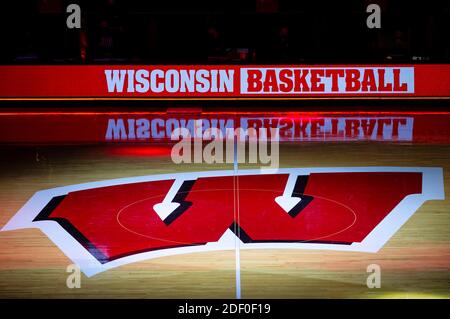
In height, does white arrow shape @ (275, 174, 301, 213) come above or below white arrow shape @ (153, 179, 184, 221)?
below

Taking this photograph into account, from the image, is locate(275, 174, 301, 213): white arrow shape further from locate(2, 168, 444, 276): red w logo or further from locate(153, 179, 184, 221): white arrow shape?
locate(153, 179, 184, 221): white arrow shape

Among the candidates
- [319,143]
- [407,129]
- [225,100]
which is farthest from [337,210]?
[225,100]
